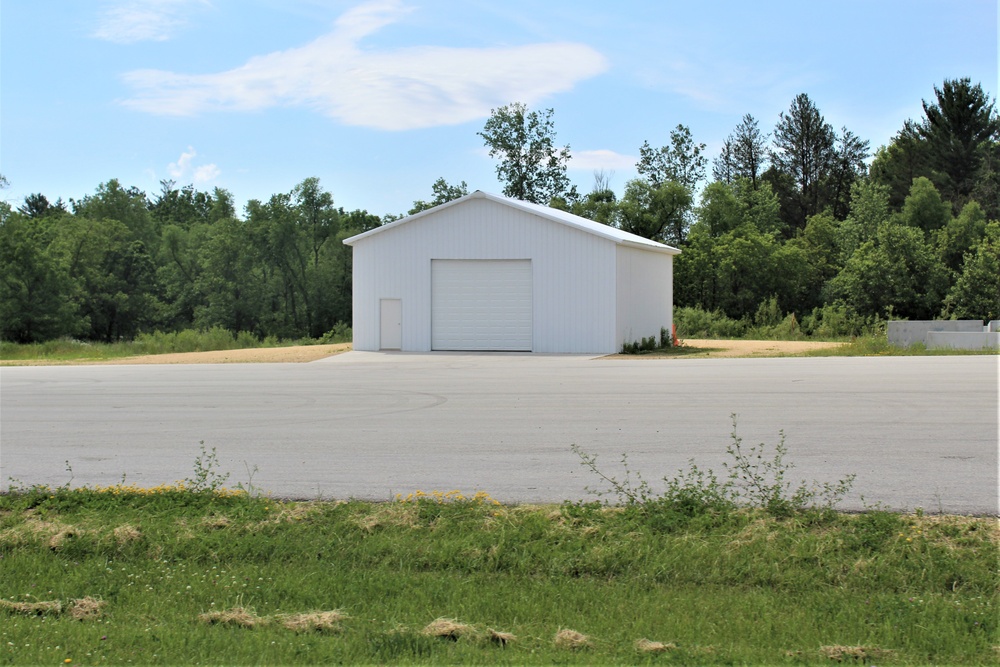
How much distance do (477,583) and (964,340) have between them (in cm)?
2695

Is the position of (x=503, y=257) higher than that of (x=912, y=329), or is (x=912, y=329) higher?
(x=503, y=257)

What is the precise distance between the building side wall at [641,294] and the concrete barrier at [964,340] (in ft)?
29.5

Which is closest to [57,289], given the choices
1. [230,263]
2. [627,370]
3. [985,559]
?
[230,263]

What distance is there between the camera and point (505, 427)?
12.4 m

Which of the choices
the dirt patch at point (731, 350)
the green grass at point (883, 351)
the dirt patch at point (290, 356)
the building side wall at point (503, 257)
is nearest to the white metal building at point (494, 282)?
the building side wall at point (503, 257)

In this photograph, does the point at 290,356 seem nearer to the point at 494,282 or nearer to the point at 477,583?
the point at 494,282

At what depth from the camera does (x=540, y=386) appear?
18125 mm

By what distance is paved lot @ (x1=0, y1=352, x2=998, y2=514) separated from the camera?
358 inches

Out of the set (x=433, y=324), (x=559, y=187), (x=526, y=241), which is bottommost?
(x=433, y=324)

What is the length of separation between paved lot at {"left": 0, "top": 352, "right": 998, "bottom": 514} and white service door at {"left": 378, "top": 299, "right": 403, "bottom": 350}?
9130 millimetres

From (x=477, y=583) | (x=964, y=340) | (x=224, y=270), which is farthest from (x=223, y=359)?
(x=224, y=270)

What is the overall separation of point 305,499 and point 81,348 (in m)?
34.4

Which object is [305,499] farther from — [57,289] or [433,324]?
[57,289]

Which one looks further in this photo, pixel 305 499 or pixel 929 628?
pixel 305 499
